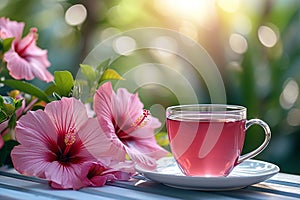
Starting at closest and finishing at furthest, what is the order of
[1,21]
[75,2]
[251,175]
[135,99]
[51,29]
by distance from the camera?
[251,175], [135,99], [1,21], [51,29], [75,2]

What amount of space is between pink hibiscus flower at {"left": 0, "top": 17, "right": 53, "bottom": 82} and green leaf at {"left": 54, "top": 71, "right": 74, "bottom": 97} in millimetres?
121

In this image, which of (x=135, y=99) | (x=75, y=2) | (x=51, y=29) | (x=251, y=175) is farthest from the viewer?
(x=75, y=2)

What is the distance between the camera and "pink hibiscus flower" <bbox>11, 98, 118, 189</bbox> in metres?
0.78

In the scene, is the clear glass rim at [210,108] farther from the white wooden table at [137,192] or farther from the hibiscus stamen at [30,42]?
the hibiscus stamen at [30,42]

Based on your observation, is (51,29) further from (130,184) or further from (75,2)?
(130,184)

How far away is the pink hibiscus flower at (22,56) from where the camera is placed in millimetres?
948

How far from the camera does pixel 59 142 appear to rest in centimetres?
81

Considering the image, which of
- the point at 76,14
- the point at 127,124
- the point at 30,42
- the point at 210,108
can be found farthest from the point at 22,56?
the point at 76,14

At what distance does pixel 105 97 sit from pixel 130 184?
0.42 ft

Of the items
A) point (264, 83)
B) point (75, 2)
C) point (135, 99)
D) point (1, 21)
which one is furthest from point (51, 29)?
point (135, 99)

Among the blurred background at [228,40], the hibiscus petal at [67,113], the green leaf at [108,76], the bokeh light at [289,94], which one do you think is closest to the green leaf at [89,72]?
the green leaf at [108,76]

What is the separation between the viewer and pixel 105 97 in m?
0.84

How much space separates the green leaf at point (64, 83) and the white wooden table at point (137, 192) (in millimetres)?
132

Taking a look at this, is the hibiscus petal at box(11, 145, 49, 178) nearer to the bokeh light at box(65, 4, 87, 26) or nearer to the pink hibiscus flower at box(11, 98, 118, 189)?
the pink hibiscus flower at box(11, 98, 118, 189)
